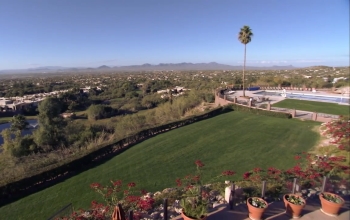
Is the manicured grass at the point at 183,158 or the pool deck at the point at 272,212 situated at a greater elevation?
the pool deck at the point at 272,212

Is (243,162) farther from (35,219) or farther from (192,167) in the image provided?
(35,219)

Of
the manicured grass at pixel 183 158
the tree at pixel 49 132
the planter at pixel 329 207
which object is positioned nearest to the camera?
the planter at pixel 329 207

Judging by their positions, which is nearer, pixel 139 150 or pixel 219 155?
pixel 219 155

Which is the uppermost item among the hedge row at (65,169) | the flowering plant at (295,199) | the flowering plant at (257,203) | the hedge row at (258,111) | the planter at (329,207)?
the planter at (329,207)

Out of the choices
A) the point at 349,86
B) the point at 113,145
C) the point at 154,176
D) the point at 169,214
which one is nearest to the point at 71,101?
the point at 113,145

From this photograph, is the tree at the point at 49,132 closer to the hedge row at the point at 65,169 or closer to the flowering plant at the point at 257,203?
the hedge row at the point at 65,169

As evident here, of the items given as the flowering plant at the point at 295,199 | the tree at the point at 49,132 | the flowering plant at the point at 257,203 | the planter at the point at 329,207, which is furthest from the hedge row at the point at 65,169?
the planter at the point at 329,207

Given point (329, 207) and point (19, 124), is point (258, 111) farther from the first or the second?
point (19, 124)

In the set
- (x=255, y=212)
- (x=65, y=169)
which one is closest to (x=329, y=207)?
(x=255, y=212)
